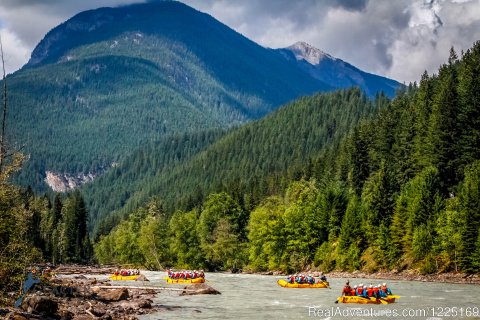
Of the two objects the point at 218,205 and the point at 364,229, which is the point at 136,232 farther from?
the point at 364,229

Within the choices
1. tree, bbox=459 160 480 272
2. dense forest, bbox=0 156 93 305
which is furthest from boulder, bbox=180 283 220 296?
tree, bbox=459 160 480 272

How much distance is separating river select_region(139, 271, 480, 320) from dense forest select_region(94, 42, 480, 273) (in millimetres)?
16699

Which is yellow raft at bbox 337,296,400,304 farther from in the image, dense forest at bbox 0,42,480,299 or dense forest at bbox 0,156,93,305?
dense forest at bbox 0,42,480,299

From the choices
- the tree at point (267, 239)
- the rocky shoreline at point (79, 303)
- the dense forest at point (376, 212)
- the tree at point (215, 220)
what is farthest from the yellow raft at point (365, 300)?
the tree at point (215, 220)

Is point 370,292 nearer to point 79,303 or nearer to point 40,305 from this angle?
point 79,303

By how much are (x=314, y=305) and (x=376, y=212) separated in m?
49.3

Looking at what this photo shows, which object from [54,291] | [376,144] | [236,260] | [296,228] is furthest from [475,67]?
[54,291]

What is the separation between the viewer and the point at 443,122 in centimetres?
9950

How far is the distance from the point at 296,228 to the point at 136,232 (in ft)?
211

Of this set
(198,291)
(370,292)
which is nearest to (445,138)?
(370,292)

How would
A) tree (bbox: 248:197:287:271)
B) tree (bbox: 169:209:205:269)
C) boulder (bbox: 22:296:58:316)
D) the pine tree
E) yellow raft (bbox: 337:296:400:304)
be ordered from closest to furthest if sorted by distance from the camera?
boulder (bbox: 22:296:58:316), yellow raft (bbox: 337:296:400:304), the pine tree, tree (bbox: 248:197:287:271), tree (bbox: 169:209:205:269)

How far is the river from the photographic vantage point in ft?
152

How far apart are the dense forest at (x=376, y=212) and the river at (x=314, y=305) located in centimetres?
1670

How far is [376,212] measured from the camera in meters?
100
